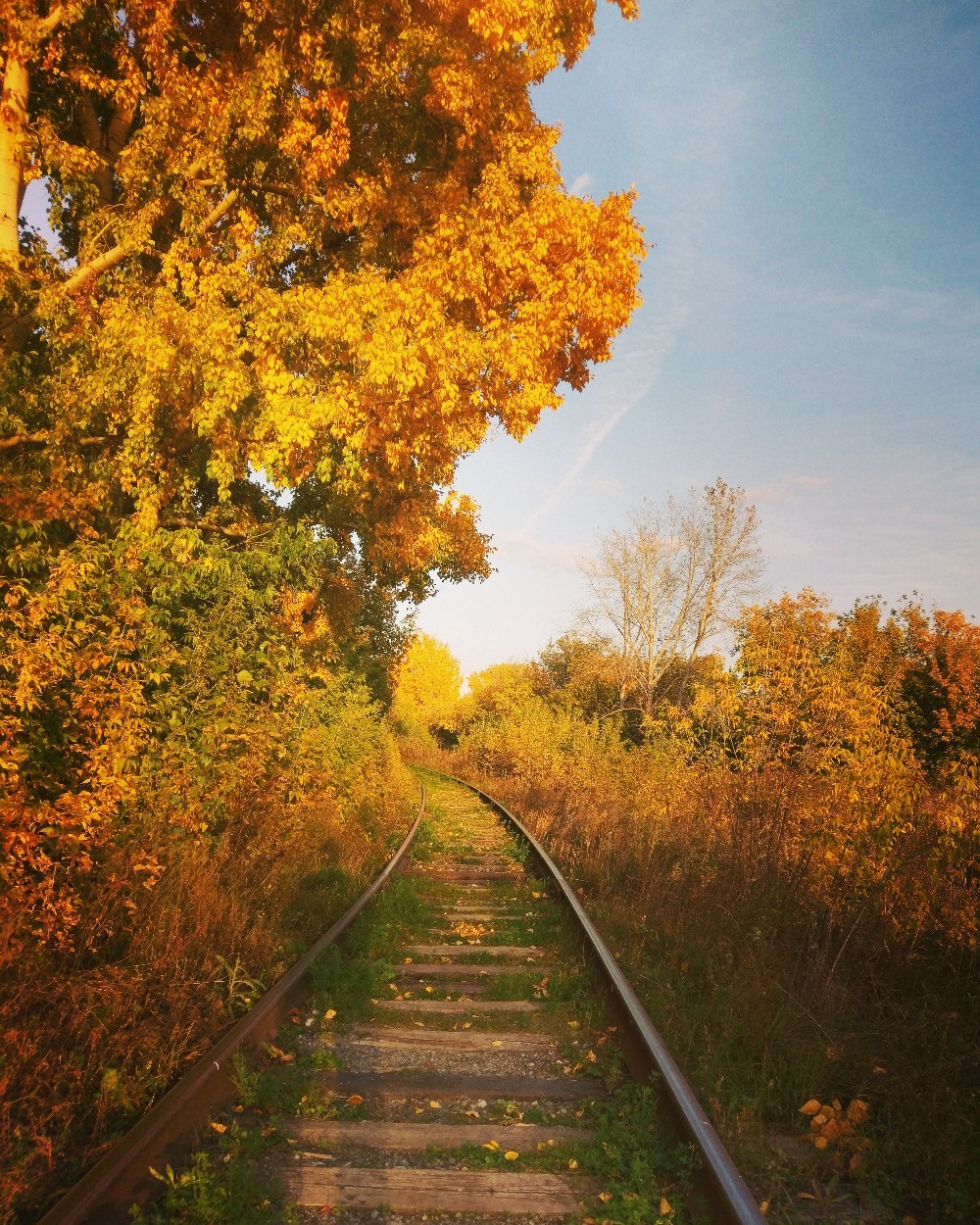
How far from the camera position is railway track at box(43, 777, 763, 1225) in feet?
8.68

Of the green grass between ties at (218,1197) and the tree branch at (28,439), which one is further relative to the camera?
the tree branch at (28,439)

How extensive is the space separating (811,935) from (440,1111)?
3094mm

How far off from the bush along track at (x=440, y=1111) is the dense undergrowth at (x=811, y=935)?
460 millimetres

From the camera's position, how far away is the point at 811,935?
16.6 ft

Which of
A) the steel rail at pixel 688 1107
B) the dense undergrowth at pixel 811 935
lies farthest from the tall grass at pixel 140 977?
the dense undergrowth at pixel 811 935

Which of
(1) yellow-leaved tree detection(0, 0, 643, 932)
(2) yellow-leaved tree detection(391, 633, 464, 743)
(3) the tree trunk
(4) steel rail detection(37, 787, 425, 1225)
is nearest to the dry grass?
(4) steel rail detection(37, 787, 425, 1225)

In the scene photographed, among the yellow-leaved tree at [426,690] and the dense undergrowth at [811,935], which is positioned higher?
the yellow-leaved tree at [426,690]

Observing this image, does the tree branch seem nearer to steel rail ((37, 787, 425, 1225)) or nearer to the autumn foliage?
the autumn foliage

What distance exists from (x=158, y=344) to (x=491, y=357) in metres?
3.57

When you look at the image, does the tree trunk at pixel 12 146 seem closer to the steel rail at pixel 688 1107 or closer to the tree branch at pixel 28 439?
the tree branch at pixel 28 439

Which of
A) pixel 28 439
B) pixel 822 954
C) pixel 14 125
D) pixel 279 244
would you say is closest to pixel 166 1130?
pixel 822 954

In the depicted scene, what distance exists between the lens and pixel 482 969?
17.5 feet

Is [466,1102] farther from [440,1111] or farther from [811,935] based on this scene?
[811,935]

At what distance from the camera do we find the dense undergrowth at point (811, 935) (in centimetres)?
308
